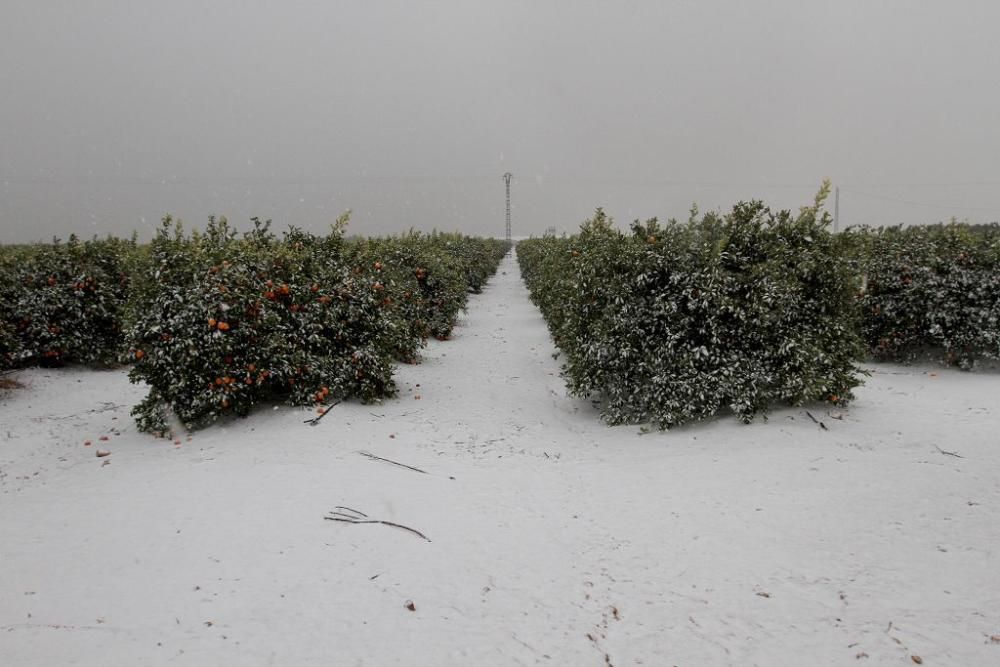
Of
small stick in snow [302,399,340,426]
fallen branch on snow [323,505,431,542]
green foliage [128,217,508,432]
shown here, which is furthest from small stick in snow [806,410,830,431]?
small stick in snow [302,399,340,426]

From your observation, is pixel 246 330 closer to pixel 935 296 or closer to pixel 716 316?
pixel 716 316

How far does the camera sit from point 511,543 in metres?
4.00

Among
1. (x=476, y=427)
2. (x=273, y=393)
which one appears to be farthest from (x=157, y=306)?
(x=476, y=427)

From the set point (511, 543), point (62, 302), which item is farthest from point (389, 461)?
point (62, 302)

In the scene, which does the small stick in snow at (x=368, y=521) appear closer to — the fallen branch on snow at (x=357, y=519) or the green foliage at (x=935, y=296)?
the fallen branch on snow at (x=357, y=519)

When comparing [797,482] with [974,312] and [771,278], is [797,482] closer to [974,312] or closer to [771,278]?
[771,278]

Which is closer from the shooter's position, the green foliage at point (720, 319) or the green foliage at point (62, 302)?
the green foliage at point (720, 319)

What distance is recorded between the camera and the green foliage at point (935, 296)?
28.6ft

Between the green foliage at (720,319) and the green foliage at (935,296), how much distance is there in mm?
2794

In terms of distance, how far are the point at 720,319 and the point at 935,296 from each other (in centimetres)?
505

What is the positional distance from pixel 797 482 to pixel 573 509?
1.88 m

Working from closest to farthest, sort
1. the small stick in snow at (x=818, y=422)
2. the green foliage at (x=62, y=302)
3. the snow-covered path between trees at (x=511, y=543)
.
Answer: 1. the snow-covered path between trees at (x=511, y=543)
2. the small stick in snow at (x=818, y=422)
3. the green foliage at (x=62, y=302)

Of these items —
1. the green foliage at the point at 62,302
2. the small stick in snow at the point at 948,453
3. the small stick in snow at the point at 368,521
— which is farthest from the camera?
the green foliage at the point at 62,302

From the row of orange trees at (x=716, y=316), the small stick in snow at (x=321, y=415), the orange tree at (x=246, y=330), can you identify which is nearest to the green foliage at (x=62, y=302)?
the orange tree at (x=246, y=330)
